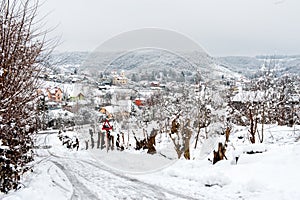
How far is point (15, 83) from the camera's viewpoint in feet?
22.2

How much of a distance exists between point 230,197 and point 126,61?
5361 mm

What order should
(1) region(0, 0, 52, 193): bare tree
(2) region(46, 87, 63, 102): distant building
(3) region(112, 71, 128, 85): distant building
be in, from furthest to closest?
(3) region(112, 71, 128, 85): distant building → (2) region(46, 87, 63, 102): distant building → (1) region(0, 0, 52, 193): bare tree

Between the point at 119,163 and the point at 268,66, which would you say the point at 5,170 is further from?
the point at 268,66

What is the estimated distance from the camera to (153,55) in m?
10.7

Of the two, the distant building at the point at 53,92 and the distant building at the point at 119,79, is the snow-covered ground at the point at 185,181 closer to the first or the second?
the distant building at the point at 53,92

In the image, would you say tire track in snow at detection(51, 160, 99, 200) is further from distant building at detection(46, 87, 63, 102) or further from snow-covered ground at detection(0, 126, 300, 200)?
distant building at detection(46, 87, 63, 102)

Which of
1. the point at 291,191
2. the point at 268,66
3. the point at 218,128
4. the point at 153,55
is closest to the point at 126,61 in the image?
the point at 153,55

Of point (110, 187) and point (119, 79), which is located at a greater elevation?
point (119, 79)

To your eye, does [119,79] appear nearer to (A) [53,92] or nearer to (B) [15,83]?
(A) [53,92]

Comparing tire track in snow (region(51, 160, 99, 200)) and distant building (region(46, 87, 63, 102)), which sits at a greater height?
distant building (region(46, 87, 63, 102))

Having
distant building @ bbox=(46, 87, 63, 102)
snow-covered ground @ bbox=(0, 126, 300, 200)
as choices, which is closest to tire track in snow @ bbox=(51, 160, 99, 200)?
snow-covered ground @ bbox=(0, 126, 300, 200)

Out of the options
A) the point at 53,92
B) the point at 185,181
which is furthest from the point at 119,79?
the point at 185,181

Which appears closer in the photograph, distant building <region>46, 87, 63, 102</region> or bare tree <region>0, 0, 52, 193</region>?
bare tree <region>0, 0, 52, 193</region>

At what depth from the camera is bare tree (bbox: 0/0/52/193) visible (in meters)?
6.49
